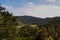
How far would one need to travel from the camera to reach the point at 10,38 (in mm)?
31750

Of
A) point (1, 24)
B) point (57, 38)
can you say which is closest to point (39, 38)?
point (57, 38)

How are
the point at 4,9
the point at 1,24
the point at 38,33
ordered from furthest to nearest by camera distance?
the point at 4,9 < the point at 1,24 < the point at 38,33

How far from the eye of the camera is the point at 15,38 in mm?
32781

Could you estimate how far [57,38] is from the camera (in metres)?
34.4

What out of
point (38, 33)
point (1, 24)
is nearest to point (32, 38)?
point (38, 33)

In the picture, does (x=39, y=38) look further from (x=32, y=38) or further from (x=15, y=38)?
(x=15, y=38)

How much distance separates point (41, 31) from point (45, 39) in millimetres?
2257

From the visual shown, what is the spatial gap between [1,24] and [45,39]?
1064 centimetres

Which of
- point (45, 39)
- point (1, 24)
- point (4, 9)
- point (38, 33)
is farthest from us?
point (4, 9)

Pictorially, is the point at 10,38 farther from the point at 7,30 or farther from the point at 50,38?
the point at 50,38

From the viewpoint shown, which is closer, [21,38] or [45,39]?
[45,39]

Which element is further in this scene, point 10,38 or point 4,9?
point 4,9

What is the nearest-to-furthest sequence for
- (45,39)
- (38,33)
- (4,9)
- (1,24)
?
1. (45,39)
2. (38,33)
3. (1,24)
4. (4,9)

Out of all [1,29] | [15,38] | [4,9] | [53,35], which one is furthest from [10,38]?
[4,9]
